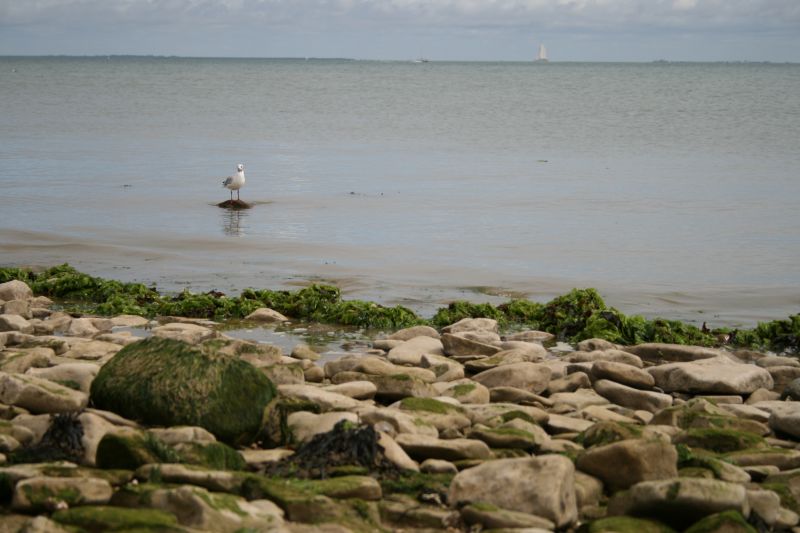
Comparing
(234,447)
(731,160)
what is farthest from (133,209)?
(731,160)

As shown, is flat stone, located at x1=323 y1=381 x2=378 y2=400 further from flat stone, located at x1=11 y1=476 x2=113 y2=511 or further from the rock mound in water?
the rock mound in water

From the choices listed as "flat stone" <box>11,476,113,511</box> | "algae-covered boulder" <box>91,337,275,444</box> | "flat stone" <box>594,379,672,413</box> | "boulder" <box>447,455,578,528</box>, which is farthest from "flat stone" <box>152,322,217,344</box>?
"boulder" <box>447,455,578,528</box>

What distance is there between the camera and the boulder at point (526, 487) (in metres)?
5.04

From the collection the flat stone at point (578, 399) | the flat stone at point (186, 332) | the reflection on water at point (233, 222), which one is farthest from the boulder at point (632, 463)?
the reflection on water at point (233, 222)

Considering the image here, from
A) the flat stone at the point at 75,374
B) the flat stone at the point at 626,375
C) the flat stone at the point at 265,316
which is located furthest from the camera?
the flat stone at the point at 265,316

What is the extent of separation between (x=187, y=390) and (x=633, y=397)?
11.2ft

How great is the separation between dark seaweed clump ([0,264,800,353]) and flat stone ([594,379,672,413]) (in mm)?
2694

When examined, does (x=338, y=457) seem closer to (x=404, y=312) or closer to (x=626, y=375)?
(x=626, y=375)

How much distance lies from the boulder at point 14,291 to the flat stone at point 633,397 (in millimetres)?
6723

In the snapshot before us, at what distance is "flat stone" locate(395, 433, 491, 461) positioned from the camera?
5797mm

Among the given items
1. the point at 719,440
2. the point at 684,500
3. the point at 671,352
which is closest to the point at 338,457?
the point at 684,500

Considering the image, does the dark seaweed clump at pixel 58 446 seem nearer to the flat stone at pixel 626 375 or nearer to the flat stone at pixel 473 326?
the flat stone at pixel 626 375

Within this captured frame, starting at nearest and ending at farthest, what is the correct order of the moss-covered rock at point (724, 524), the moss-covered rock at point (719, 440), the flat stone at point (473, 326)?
1. the moss-covered rock at point (724, 524)
2. the moss-covered rock at point (719, 440)
3. the flat stone at point (473, 326)

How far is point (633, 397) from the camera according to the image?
770 cm
